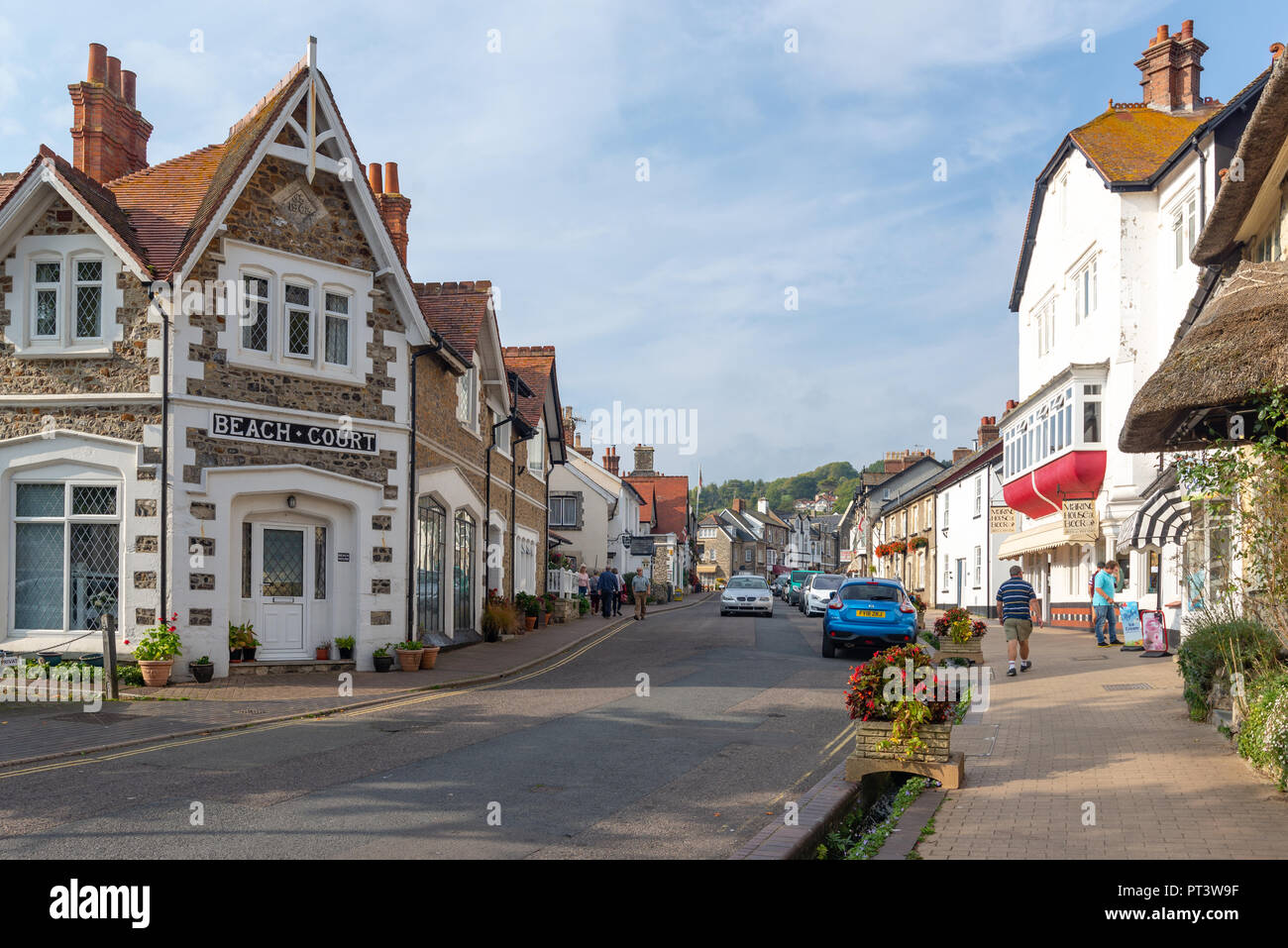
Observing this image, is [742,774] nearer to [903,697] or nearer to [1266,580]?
[903,697]

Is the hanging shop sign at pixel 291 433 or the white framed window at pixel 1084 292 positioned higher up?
the white framed window at pixel 1084 292

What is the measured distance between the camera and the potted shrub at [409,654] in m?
18.8

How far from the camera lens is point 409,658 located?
1884 cm

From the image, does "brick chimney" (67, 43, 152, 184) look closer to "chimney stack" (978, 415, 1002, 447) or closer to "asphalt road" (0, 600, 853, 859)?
"asphalt road" (0, 600, 853, 859)

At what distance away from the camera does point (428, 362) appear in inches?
835

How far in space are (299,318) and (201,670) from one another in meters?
5.98

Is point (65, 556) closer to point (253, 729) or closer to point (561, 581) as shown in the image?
point (253, 729)

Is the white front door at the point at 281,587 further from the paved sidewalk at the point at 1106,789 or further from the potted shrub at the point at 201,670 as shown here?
the paved sidewalk at the point at 1106,789

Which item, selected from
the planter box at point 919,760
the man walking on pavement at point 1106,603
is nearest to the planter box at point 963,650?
the man walking on pavement at point 1106,603

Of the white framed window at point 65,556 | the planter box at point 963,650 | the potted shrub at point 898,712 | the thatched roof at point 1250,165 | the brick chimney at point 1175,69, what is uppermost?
the brick chimney at point 1175,69

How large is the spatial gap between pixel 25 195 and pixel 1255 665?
1754 centimetres

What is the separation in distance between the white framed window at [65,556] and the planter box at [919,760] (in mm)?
12430

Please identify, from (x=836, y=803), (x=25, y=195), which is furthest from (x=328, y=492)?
(x=836, y=803)

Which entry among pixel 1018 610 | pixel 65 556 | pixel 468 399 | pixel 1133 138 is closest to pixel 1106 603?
pixel 1018 610
